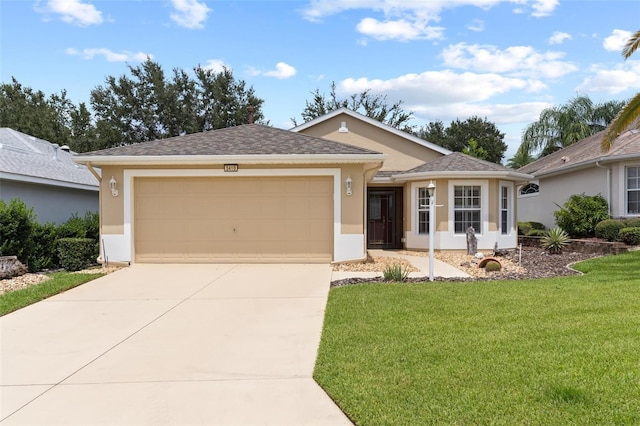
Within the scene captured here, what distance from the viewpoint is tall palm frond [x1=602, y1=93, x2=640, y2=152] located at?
10656 mm

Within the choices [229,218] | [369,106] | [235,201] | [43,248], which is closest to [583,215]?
[235,201]

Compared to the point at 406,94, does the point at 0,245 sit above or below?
below

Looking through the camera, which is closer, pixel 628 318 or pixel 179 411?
pixel 179 411

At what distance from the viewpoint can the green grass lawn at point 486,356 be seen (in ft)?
12.0

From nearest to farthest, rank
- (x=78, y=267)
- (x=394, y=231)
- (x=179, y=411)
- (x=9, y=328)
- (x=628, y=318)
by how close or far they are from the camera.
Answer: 1. (x=179, y=411)
2. (x=628, y=318)
3. (x=9, y=328)
4. (x=78, y=267)
5. (x=394, y=231)

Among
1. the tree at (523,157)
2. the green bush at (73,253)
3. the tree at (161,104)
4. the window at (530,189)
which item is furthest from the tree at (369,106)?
the green bush at (73,253)

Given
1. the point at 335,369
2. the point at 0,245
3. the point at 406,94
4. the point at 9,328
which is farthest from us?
the point at 406,94

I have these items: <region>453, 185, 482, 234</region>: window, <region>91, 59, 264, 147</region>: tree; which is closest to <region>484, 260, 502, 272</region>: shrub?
<region>453, 185, 482, 234</region>: window

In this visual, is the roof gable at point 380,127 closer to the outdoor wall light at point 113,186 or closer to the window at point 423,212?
the window at point 423,212

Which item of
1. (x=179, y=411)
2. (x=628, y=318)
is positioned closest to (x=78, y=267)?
(x=179, y=411)

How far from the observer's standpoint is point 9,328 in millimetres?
6664

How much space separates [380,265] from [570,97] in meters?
25.9

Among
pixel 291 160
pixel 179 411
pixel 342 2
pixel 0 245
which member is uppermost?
pixel 342 2

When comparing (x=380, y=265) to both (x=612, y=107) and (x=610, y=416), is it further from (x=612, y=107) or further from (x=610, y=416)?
(x=612, y=107)
